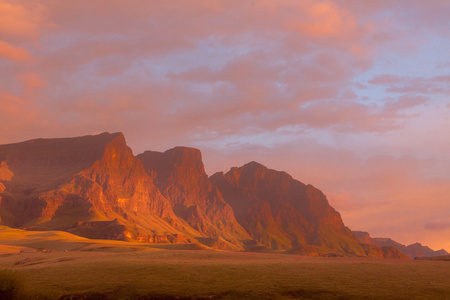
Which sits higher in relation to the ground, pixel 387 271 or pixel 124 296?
pixel 387 271

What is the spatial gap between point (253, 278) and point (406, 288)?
18156 mm

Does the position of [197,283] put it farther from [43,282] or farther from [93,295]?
[43,282]

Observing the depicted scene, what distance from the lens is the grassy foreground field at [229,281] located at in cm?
4872

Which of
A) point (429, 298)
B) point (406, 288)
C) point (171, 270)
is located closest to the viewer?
point (429, 298)

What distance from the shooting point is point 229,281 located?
53.4 m

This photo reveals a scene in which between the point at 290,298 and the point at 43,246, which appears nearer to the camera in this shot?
the point at 290,298

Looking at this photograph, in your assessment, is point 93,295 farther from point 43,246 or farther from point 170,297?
point 43,246

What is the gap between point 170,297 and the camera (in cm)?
4853

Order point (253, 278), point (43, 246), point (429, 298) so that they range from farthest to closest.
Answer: point (43, 246) → point (253, 278) → point (429, 298)

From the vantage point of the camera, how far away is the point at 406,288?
50.6 m

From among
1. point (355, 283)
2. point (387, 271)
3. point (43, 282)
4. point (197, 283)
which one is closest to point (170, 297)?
point (197, 283)

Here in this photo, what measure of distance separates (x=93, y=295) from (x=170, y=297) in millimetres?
9106

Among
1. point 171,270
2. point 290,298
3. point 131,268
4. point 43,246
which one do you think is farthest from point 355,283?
point 43,246

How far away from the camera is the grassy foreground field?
48.7 m
